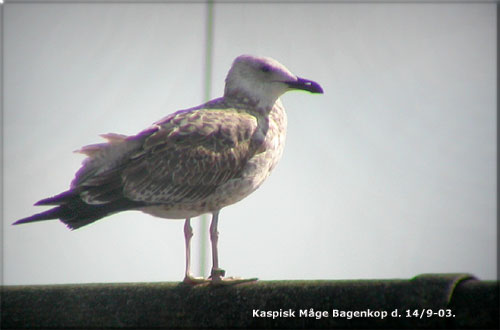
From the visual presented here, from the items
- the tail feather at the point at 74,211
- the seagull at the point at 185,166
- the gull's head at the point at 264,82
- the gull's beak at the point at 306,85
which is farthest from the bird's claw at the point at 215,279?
the gull's beak at the point at 306,85

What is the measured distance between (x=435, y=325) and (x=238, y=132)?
8.63ft

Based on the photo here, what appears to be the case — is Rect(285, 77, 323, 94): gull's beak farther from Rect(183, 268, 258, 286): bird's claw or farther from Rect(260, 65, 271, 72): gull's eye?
Rect(183, 268, 258, 286): bird's claw

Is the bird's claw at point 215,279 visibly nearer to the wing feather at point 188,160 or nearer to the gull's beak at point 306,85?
the wing feather at point 188,160

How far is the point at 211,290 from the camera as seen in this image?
172 inches

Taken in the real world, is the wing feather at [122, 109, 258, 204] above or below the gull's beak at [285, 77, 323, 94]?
below

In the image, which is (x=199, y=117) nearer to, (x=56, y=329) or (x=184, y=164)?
(x=184, y=164)

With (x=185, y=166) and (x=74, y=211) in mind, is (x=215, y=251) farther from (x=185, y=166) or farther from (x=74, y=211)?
(x=74, y=211)

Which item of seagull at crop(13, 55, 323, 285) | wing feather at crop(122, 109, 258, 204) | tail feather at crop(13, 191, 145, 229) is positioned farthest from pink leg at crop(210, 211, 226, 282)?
tail feather at crop(13, 191, 145, 229)

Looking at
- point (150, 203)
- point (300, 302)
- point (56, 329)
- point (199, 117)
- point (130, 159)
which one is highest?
point (199, 117)

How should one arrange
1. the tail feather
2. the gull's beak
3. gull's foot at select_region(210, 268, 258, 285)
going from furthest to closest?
1. the gull's beak
2. gull's foot at select_region(210, 268, 258, 285)
3. the tail feather

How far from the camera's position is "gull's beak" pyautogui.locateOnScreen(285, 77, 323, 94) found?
5957 millimetres

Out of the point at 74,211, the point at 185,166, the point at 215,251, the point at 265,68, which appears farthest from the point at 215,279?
the point at 265,68

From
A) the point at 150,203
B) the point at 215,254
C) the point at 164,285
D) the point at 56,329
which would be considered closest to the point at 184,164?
the point at 150,203

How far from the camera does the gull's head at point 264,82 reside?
19.7 ft
